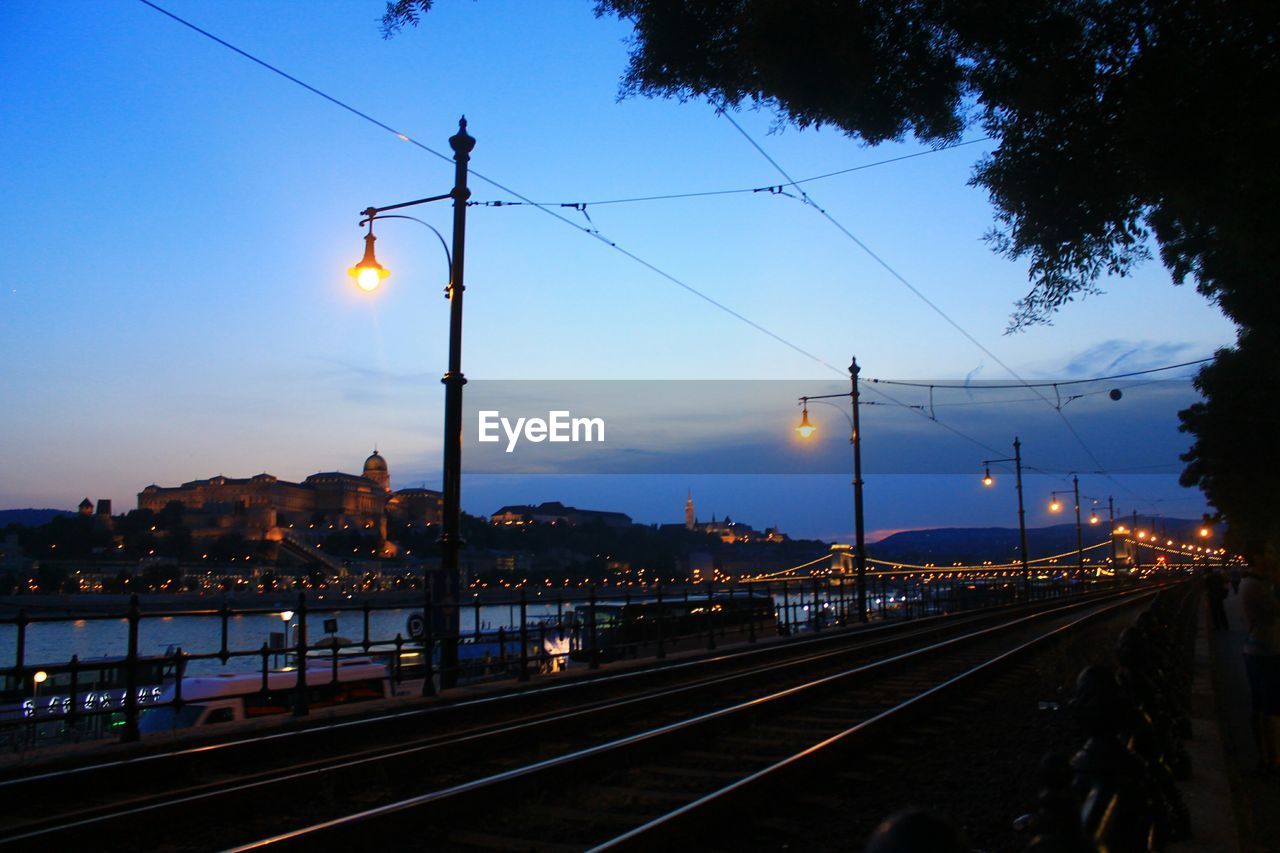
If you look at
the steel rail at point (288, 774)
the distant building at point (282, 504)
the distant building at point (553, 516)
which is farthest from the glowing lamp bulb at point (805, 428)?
the distant building at point (282, 504)

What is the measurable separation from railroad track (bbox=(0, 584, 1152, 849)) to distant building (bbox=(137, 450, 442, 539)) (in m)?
152

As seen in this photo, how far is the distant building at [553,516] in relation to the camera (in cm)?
12825

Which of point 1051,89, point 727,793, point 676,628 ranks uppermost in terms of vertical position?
point 1051,89

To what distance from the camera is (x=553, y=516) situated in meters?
141

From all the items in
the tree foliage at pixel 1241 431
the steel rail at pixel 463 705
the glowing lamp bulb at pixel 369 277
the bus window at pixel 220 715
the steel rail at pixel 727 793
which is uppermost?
the glowing lamp bulb at pixel 369 277

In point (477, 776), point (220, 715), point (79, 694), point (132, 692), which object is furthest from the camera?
point (79, 694)

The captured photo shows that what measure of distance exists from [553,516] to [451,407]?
12795 centimetres

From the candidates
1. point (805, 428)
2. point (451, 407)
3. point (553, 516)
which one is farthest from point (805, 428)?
point (553, 516)

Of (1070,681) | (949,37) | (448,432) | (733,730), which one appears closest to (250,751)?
(733,730)

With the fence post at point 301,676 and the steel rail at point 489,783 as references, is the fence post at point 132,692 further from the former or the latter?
the steel rail at point 489,783

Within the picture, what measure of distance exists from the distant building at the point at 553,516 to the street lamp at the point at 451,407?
351 ft

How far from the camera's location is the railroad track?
577cm

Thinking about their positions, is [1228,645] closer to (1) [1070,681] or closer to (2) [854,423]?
(1) [1070,681]

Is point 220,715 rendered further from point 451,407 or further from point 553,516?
point 553,516
